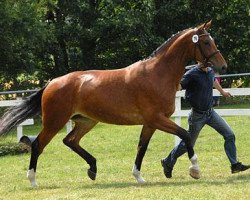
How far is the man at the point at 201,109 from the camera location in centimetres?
872

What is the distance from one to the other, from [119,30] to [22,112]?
21.0 meters

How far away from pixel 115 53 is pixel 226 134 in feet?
77.5

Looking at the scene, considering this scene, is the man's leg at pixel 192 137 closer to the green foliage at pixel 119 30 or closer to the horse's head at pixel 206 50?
the horse's head at pixel 206 50

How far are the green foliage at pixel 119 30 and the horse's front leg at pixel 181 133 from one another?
18.5m

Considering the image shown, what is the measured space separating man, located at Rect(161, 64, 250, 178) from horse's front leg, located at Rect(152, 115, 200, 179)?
67 cm

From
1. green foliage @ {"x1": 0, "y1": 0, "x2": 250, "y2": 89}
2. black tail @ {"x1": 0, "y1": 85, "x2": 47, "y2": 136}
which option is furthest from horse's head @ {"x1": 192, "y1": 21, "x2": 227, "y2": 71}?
green foliage @ {"x1": 0, "y1": 0, "x2": 250, "y2": 89}

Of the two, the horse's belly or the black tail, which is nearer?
the horse's belly

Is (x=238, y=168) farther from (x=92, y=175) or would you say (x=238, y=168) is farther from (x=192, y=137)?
(x=92, y=175)

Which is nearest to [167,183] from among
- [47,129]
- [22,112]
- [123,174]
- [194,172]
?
[194,172]

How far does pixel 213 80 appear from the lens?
8.85 m

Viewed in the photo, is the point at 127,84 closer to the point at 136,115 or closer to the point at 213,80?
the point at 136,115

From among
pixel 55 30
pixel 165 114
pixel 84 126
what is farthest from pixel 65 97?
pixel 55 30

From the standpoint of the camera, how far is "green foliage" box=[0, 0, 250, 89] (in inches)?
1163

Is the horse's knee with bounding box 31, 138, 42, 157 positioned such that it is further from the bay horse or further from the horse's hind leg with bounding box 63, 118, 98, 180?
the horse's hind leg with bounding box 63, 118, 98, 180
